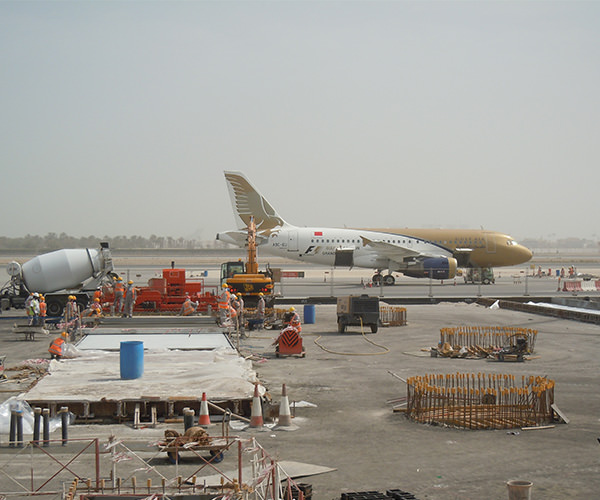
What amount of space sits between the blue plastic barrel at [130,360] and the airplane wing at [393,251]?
122ft

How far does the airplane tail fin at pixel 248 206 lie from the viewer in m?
54.4

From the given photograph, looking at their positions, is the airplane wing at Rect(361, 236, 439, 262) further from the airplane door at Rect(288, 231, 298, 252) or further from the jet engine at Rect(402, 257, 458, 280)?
the airplane door at Rect(288, 231, 298, 252)

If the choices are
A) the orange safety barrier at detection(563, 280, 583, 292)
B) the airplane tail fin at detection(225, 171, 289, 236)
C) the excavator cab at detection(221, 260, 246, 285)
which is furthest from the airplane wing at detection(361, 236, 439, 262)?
the excavator cab at detection(221, 260, 246, 285)

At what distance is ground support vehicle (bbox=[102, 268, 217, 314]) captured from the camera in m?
32.9

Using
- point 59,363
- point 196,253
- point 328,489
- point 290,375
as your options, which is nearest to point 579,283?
point 290,375

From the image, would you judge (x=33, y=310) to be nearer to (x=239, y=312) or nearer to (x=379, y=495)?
(x=239, y=312)

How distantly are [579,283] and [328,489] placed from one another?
44884mm

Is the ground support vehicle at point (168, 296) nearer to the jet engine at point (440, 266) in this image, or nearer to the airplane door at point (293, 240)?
the airplane door at point (293, 240)

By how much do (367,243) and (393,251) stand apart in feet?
7.67

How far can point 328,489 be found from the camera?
10.4m

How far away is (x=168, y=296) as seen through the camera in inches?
1314

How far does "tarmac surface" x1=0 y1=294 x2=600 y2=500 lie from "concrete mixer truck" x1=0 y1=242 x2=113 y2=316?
48.7 feet

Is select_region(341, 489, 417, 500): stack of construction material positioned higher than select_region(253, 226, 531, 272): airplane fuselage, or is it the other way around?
select_region(253, 226, 531, 272): airplane fuselage

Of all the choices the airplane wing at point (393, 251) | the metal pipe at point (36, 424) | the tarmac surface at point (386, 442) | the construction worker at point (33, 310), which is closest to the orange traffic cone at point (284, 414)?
the tarmac surface at point (386, 442)
